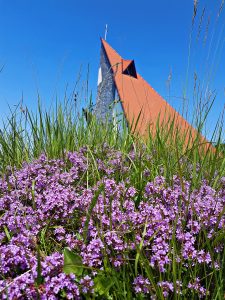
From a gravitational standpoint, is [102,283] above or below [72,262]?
below

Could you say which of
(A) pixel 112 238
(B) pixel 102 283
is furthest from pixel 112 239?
(B) pixel 102 283

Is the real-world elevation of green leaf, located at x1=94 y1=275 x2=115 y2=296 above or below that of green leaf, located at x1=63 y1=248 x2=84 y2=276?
below

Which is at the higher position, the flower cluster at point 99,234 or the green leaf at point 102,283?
the flower cluster at point 99,234

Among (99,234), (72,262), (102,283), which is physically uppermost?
(99,234)

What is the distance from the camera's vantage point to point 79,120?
4266mm

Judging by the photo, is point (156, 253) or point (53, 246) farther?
point (53, 246)

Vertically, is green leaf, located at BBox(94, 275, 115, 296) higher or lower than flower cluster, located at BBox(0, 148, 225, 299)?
lower

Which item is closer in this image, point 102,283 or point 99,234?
point 102,283

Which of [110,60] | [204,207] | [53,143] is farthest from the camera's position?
[110,60]

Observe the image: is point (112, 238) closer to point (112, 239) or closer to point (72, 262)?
point (112, 239)

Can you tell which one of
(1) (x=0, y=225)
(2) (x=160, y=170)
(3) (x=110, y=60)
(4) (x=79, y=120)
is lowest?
(1) (x=0, y=225)

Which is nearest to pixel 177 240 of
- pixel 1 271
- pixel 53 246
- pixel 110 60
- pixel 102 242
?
pixel 102 242

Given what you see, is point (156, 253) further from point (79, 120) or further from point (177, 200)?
point (79, 120)

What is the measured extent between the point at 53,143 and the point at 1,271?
2087mm
